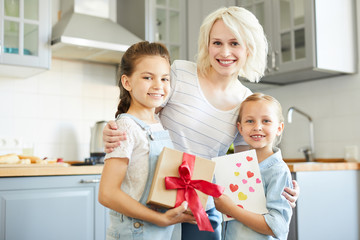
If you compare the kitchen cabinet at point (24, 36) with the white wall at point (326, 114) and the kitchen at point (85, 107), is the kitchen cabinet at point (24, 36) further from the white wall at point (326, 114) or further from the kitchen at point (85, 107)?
the white wall at point (326, 114)

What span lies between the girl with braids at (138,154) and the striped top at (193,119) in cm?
16

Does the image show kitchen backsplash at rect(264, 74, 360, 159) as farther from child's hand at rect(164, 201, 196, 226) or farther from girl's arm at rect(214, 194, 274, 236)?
child's hand at rect(164, 201, 196, 226)

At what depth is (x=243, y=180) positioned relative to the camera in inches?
48.8

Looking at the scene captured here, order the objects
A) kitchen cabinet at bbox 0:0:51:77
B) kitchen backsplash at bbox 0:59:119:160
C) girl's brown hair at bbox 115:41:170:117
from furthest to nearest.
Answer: kitchen backsplash at bbox 0:59:119:160 < kitchen cabinet at bbox 0:0:51:77 < girl's brown hair at bbox 115:41:170:117

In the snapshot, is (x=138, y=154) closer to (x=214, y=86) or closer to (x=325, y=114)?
(x=214, y=86)

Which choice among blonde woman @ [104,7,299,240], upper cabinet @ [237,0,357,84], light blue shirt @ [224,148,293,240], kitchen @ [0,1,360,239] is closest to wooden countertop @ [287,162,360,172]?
kitchen @ [0,1,360,239]

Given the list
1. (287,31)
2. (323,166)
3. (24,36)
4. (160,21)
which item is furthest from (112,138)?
(160,21)

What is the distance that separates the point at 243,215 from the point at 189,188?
207 millimetres

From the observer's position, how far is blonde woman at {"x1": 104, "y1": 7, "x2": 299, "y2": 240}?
1.36m

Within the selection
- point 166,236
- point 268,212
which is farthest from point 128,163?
point 268,212

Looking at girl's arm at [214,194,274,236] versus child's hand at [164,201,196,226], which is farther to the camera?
girl's arm at [214,194,274,236]

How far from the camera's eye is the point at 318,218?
2.44m

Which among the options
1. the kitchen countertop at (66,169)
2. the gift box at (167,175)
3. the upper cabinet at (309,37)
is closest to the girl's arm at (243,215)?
the gift box at (167,175)

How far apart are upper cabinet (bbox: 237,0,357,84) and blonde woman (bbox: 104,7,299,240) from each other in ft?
4.30
